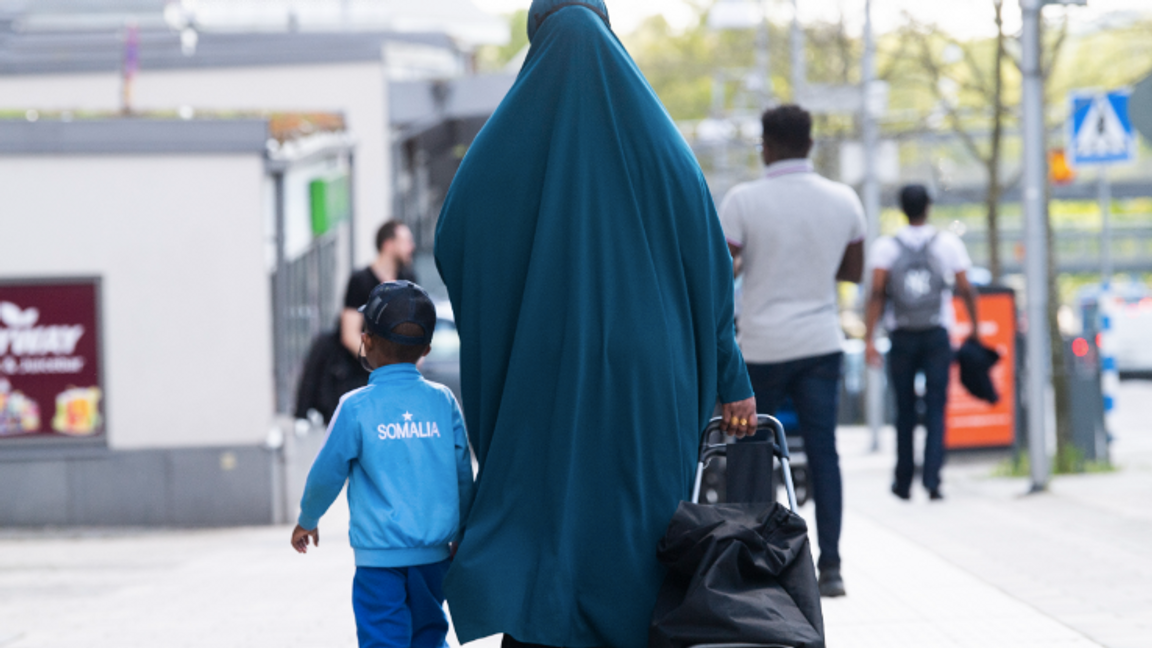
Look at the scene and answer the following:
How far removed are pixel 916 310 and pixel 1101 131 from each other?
3799mm

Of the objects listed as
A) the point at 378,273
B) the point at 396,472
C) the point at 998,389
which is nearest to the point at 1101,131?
the point at 998,389

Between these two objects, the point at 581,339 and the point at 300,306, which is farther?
the point at 300,306

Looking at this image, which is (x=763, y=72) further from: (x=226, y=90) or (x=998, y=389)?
(x=998, y=389)

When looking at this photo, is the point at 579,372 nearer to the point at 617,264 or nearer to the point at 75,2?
the point at 617,264

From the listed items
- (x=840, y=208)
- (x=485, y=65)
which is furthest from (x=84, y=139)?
(x=485, y=65)

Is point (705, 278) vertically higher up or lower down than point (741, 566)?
higher up

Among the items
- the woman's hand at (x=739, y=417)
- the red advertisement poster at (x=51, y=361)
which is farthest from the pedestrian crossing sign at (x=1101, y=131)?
the woman's hand at (x=739, y=417)

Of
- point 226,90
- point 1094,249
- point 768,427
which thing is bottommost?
point 768,427

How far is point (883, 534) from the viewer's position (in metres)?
7.84

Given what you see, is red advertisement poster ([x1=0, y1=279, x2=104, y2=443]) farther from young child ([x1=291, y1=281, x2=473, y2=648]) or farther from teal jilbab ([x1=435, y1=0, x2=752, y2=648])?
teal jilbab ([x1=435, y1=0, x2=752, y2=648])

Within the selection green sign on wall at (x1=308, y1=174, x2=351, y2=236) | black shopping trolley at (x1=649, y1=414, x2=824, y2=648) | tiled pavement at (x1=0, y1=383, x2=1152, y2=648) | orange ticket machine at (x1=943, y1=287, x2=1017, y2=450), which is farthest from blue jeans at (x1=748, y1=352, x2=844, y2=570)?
green sign on wall at (x1=308, y1=174, x2=351, y2=236)

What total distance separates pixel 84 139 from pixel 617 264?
6.97 meters

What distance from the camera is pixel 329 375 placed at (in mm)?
7969

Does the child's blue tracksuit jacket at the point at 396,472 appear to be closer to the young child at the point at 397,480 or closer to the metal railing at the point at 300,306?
the young child at the point at 397,480
